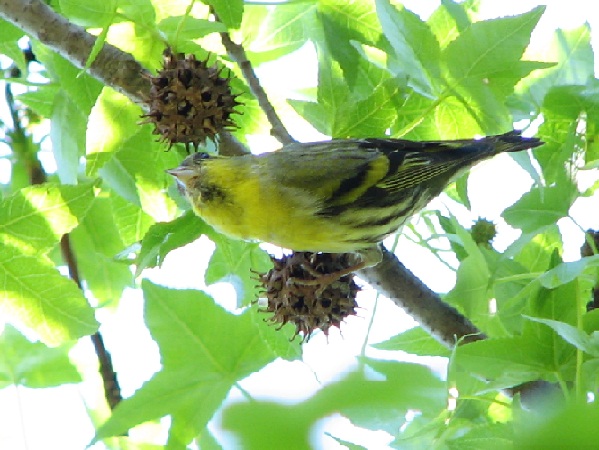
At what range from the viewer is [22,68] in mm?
2123

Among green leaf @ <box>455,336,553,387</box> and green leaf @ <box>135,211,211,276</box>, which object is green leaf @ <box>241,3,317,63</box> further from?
green leaf @ <box>455,336,553,387</box>

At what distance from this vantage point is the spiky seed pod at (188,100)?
5.82ft

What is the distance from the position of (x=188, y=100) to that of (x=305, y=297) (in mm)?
559

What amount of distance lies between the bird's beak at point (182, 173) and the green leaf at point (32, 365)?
26.7 inches

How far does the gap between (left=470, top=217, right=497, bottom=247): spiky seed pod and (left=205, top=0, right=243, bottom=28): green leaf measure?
3.93 feet

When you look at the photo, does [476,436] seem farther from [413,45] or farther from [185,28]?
[185,28]

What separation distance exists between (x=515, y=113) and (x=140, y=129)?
3.34 feet

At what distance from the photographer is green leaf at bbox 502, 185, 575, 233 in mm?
1746

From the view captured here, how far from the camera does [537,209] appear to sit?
176 centimetres

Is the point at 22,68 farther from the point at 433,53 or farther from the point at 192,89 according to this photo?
the point at 433,53

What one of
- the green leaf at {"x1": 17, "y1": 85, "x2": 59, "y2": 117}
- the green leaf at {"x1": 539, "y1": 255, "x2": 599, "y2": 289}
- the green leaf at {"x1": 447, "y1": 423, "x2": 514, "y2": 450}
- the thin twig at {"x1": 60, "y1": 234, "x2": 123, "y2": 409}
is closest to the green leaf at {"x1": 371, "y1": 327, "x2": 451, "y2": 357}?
the green leaf at {"x1": 447, "y1": 423, "x2": 514, "y2": 450}

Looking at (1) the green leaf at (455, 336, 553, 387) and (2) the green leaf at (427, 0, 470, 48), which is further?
(2) the green leaf at (427, 0, 470, 48)

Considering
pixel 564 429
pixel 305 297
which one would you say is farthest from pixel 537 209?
pixel 564 429

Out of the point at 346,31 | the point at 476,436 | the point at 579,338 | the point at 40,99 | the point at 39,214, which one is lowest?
the point at 476,436
